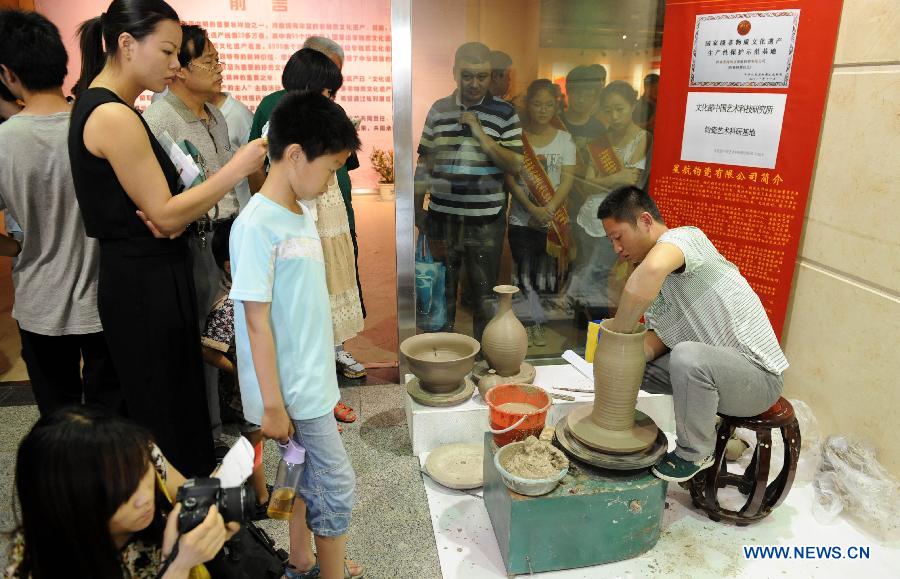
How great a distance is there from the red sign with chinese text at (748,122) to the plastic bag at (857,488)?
0.64 metres

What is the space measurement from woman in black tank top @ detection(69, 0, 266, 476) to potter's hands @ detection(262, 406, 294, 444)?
17.8 inches

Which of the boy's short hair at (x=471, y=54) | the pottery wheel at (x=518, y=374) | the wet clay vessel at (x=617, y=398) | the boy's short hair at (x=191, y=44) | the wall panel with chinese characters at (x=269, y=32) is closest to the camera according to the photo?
the wet clay vessel at (x=617, y=398)

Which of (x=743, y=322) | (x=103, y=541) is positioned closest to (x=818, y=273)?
(x=743, y=322)

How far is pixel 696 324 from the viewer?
238cm

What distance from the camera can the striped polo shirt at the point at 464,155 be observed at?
10.6 feet

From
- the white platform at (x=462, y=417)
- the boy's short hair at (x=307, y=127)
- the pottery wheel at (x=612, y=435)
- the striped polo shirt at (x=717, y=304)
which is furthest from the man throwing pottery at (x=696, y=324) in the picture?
the boy's short hair at (x=307, y=127)

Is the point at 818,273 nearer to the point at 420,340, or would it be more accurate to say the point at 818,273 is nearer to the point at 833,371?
the point at 833,371

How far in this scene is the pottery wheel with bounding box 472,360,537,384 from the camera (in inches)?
110

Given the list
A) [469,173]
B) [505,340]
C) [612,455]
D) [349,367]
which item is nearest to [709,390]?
[612,455]

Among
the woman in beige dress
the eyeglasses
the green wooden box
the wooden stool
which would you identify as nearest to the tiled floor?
the green wooden box

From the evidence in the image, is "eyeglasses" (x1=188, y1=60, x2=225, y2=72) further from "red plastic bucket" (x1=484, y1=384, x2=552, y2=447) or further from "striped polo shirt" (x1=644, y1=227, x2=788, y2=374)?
"striped polo shirt" (x1=644, y1=227, x2=788, y2=374)

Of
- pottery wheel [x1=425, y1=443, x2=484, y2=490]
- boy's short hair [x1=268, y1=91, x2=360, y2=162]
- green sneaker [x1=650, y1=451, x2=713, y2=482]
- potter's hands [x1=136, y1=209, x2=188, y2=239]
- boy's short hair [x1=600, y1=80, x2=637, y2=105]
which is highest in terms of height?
boy's short hair [x1=600, y1=80, x2=637, y2=105]

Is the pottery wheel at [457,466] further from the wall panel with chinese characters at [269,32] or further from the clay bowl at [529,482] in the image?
the wall panel with chinese characters at [269,32]

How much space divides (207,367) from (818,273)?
9.16 feet
